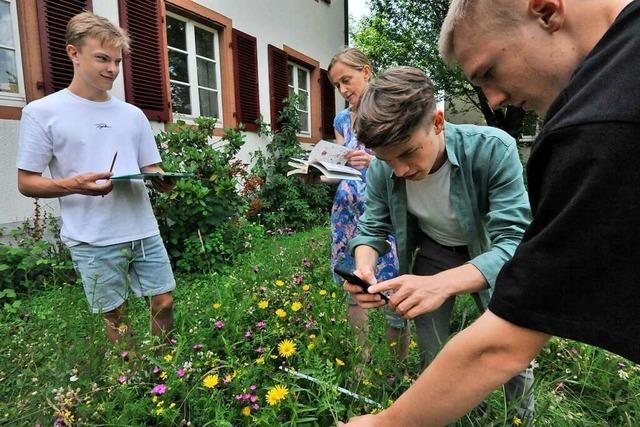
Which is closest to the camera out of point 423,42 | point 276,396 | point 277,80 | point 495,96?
point 495,96

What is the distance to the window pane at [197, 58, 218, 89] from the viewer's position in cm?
611

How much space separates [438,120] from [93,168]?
178cm

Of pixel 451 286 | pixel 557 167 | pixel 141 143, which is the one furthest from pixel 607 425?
pixel 141 143

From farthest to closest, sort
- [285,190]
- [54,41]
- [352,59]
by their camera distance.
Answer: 1. [285,190]
2. [54,41]
3. [352,59]

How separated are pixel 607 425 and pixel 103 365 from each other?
2.11 metres

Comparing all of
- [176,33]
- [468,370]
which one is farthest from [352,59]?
[176,33]

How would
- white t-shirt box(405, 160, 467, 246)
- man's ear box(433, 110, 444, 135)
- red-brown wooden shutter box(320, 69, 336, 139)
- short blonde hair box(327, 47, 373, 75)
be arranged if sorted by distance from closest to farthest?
man's ear box(433, 110, 444, 135)
white t-shirt box(405, 160, 467, 246)
short blonde hair box(327, 47, 373, 75)
red-brown wooden shutter box(320, 69, 336, 139)

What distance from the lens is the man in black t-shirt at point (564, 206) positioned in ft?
1.85

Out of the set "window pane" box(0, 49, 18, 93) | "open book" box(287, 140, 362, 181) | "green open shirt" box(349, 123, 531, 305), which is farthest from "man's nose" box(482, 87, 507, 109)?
"window pane" box(0, 49, 18, 93)

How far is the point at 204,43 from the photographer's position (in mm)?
6195

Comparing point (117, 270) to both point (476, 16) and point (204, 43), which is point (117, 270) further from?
point (204, 43)

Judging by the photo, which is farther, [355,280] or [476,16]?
[355,280]

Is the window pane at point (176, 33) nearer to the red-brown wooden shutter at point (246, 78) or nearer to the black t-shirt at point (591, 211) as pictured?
the red-brown wooden shutter at point (246, 78)

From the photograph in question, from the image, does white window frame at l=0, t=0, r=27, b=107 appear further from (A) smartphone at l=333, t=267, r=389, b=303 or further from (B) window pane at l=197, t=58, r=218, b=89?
(A) smartphone at l=333, t=267, r=389, b=303
